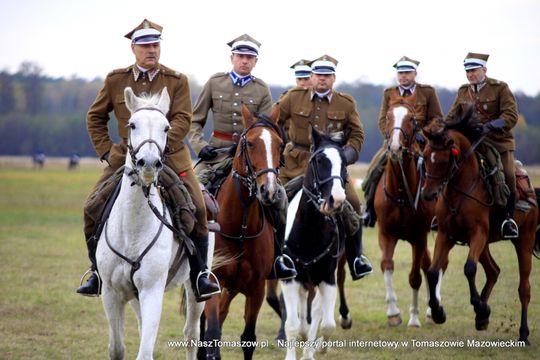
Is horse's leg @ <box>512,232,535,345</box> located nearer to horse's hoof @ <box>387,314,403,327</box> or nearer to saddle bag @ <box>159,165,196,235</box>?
horse's hoof @ <box>387,314,403,327</box>

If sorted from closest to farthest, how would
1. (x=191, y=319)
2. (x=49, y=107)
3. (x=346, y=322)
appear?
(x=191, y=319) < (x=346, y=322) < (x=49, y=107)

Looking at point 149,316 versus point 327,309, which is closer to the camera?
point 149,316

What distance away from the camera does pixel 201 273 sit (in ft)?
28.8

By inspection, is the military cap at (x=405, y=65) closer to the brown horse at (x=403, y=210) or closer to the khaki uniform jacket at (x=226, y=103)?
the brown horse at (x=403, y=210)

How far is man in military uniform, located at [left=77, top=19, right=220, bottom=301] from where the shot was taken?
28.1 ft

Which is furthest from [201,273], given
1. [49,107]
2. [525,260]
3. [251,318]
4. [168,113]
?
[49,107]

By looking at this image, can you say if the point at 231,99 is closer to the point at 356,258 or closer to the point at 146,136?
the point at 356,258

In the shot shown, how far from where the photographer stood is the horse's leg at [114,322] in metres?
8.03

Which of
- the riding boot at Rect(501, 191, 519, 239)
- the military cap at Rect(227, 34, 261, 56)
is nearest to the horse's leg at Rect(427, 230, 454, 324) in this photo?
the riding boot at Rect(501, 191, 519, 239)

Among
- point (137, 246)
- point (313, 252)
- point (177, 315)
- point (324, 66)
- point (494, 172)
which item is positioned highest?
point (324, 66)

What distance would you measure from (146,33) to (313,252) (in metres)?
3.65

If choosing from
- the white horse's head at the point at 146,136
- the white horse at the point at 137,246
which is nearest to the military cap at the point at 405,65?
the white horse at the point at 137,246

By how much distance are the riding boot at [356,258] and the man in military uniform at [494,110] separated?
84.4 inches

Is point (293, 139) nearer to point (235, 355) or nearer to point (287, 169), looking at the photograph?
point (287, 169)
